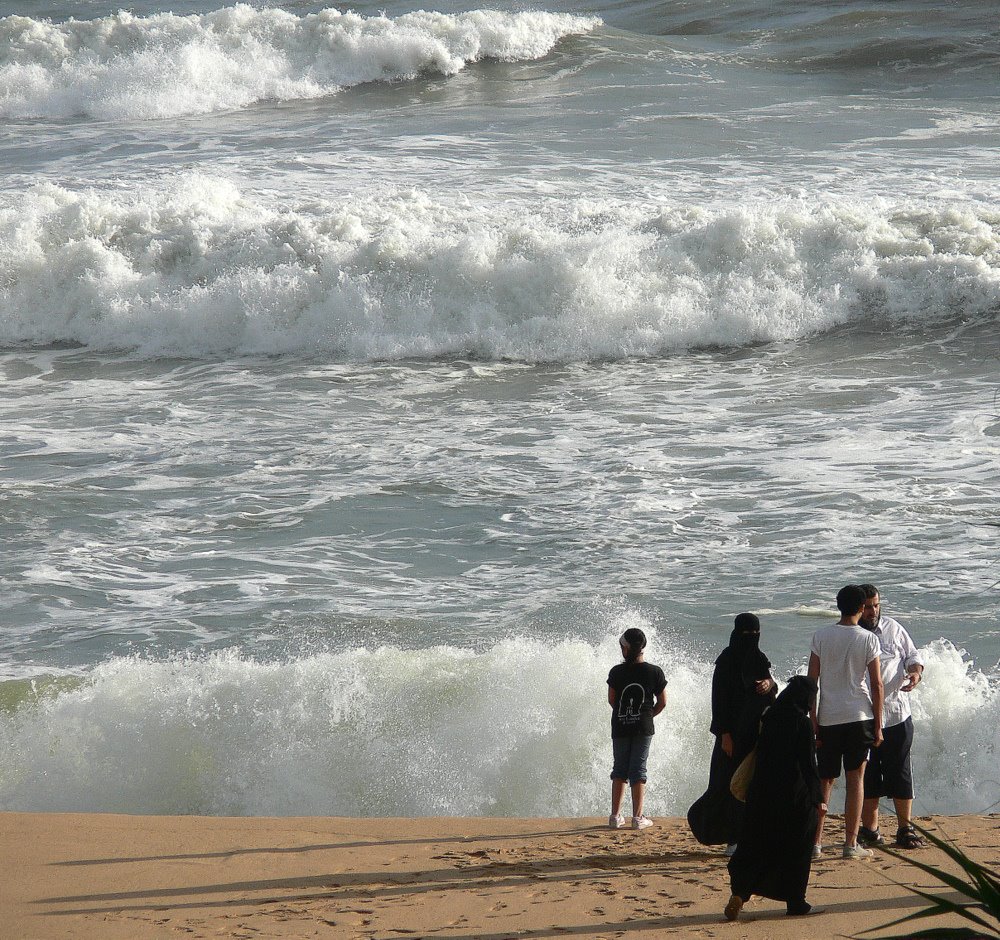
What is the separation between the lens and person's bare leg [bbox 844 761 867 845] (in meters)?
6.09

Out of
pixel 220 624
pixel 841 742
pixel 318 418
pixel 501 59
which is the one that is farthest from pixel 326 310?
pixel 501 59

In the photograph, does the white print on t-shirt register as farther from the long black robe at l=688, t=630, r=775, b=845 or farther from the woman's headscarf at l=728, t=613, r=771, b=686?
the woman's headscarf at l=728, t=613, r=771, b=686

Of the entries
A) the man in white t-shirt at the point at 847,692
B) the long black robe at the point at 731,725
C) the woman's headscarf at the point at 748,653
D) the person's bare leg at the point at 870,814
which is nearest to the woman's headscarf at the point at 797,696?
the long black robe at the point at 731,725

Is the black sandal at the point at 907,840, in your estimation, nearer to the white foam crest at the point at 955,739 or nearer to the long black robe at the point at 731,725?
the white foam crest at the point at 955,739

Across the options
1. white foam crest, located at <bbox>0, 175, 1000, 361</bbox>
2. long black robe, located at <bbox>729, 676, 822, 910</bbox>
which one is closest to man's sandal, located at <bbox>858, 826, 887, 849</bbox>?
long black robe, located at <bbox>729, 676, 822, 910</bbox>

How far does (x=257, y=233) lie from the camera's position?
61.7 ft

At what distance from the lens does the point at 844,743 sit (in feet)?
19.7

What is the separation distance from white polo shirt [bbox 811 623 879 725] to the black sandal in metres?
0.69

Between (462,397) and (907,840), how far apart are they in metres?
8.94

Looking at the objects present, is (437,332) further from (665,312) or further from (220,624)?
(220,624)

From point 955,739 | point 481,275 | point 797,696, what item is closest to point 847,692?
point 797,696

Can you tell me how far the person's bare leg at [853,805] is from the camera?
6090 mm

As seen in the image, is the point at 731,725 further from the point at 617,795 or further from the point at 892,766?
the point at 617,795

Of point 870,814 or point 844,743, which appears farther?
point 870,814
